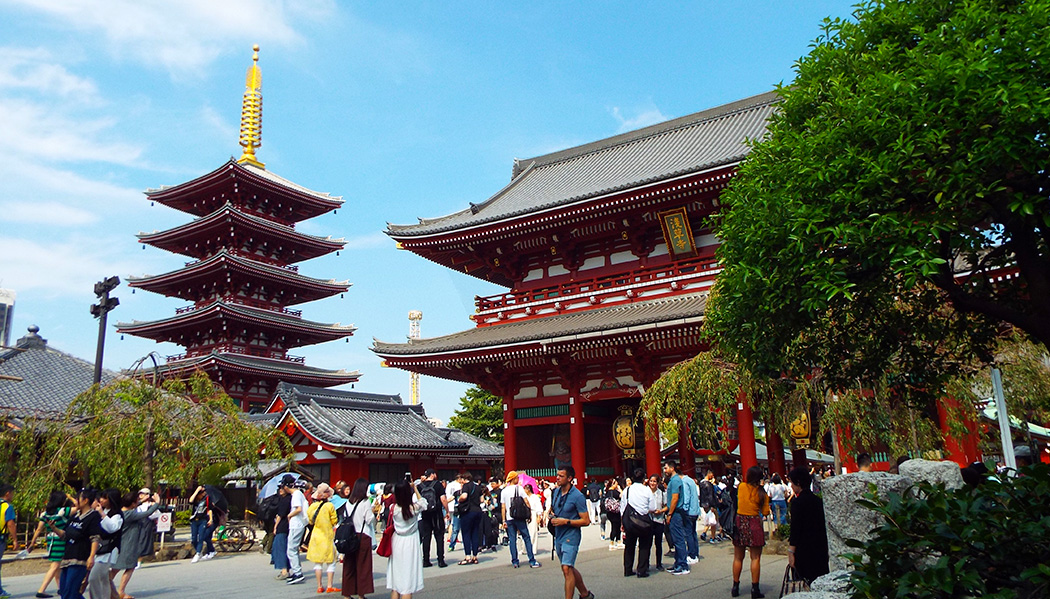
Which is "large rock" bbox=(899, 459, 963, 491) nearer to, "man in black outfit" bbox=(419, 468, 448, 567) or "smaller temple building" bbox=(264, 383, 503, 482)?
"man in black outfit" bbox=(419, 468, 448, 567)

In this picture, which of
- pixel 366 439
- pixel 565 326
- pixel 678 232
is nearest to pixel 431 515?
pixel 565 326

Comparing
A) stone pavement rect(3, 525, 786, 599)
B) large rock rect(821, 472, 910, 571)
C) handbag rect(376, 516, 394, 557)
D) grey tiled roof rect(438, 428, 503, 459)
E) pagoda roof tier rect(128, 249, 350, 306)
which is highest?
pagoda roof tier rect(128, 249, 350, 306)

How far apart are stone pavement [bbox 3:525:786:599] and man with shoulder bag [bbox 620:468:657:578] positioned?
21 cm

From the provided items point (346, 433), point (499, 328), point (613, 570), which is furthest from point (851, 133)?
point (346, 433)

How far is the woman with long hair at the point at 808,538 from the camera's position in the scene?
23.0 feet

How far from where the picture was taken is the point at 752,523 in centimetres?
827

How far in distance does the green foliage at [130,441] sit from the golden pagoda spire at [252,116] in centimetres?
2826

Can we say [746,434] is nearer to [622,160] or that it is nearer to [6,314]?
[622,160]

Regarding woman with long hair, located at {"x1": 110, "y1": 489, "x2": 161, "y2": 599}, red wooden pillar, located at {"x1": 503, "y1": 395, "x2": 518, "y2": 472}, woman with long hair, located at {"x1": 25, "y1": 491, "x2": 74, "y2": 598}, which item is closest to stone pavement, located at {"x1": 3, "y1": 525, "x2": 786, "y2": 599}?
woman with long hair, located at {"x1": 25, "y1": 491, "x2": 74, "y2": 598}

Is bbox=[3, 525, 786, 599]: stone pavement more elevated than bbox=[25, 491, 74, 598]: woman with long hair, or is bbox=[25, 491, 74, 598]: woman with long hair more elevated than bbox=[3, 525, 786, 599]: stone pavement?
bbox=[25, 491, 74, 598]: woman with long hair

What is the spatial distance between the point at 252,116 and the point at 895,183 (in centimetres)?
4392

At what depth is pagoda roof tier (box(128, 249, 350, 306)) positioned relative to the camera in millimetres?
36594

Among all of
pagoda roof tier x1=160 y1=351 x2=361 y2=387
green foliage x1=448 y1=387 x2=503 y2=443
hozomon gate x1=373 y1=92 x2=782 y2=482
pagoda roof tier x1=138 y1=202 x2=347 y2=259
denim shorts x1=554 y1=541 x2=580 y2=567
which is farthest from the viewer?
green foliage x1=448 y1=387 x2=503 y2=443

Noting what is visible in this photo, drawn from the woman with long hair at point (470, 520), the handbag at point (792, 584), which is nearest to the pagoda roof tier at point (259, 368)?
the woman with long hair at point (470, 520)
